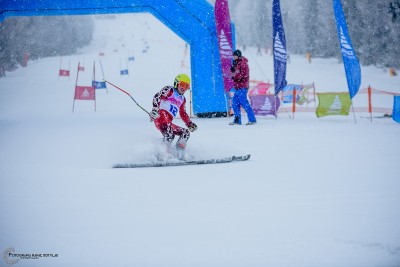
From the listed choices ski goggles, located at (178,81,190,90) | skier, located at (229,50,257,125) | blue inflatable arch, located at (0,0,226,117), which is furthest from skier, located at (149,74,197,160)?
blue inflatable arch, located at (0,0,226,117)

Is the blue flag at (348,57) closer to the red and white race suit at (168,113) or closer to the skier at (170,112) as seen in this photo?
the skier at (170,112)

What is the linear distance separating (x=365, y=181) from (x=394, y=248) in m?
1.51

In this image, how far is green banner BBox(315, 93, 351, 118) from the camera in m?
8.77

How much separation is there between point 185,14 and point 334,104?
5.10 meters

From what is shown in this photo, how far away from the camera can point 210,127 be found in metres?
8.13

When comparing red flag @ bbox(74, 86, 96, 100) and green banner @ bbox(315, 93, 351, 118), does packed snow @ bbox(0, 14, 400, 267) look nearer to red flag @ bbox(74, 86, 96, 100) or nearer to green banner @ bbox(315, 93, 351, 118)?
green banner @ bbox(315, 93, 351, 118)

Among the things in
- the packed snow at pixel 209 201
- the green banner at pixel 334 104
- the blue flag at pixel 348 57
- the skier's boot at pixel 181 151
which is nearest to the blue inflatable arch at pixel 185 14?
the green banner at pixel 334 104

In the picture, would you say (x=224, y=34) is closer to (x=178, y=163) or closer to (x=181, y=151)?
(x=181, y=151)

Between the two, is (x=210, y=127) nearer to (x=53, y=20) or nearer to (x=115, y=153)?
(x=115, y=153)

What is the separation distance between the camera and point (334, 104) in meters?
8.93

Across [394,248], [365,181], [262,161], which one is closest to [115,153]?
[262,161]

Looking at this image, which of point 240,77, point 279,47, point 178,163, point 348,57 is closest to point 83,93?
point 240,77

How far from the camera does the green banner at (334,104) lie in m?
8.77

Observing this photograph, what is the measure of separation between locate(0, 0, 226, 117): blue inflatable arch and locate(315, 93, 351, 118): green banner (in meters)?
2.99
